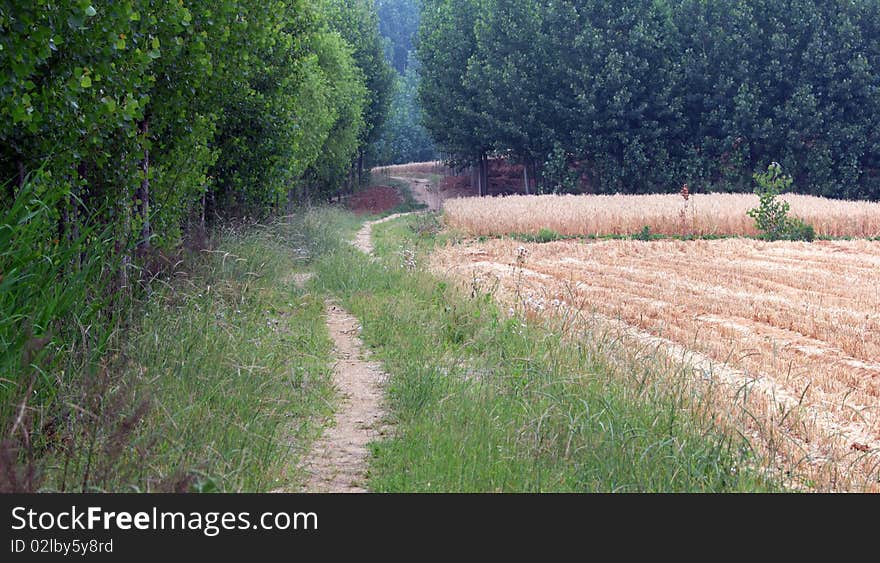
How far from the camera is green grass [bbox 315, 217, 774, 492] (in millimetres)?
5457

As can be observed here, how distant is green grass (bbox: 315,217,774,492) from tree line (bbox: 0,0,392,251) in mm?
2820

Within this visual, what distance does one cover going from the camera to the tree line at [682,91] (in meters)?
46.7

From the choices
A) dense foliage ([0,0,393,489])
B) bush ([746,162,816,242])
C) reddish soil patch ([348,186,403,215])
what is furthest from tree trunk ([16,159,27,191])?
reddish soil patch ([348,186,403,215])

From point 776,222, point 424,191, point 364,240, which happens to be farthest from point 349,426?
point 424,191

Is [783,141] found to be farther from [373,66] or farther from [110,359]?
[110,359]

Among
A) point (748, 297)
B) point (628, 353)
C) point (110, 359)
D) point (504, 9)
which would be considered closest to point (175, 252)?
point (110, 359)

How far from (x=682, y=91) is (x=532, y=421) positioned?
46428 mm

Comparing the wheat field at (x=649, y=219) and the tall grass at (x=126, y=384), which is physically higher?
the tall grass at (x=126, y=384)

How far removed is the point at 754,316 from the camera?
42.1ft

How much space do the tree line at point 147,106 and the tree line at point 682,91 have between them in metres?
32.0

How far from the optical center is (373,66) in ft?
173

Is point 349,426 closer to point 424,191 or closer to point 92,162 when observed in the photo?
point 92,162

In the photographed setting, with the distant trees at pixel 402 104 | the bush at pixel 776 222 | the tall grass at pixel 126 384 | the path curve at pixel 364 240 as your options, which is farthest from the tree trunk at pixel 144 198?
the distant trees at pixel 402 104

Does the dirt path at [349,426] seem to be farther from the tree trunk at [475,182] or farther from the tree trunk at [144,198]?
the tree trunk at [475,182]
